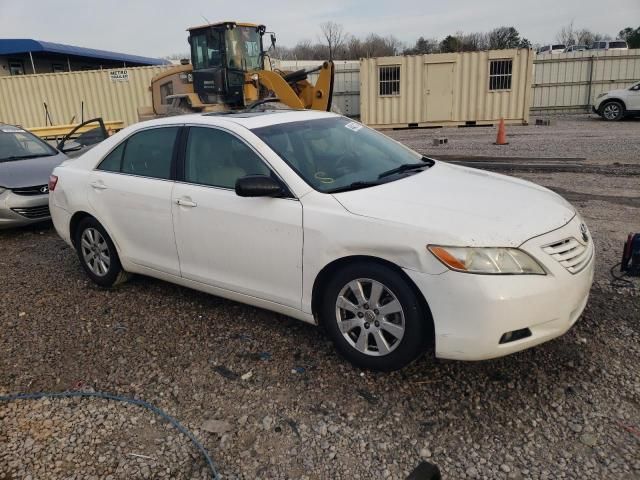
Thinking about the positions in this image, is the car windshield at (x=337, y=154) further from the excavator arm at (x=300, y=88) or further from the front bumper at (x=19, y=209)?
the excavator arm at (x=300, y=88)

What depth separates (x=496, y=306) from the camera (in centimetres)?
277

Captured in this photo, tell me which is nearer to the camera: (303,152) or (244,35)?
(303,152)

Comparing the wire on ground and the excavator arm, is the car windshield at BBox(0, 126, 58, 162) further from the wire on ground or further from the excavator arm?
the excavator arm

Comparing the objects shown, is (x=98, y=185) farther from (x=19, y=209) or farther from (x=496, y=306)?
(x=496, y=306)

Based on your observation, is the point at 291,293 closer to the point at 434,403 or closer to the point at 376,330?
the point at 376,330

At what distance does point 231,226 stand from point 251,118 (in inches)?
37.2

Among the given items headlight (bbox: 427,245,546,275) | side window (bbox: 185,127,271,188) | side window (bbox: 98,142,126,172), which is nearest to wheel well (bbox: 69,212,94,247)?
side window (bbox: 98,142,126,172)

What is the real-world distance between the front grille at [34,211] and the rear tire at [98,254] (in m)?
2.51

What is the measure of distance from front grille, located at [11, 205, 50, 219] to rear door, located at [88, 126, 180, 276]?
2910 millimetres

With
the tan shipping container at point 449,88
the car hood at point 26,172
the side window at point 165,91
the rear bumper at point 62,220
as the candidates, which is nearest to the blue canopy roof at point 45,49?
the side window at point 165,91

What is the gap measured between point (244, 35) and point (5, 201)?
348 inches

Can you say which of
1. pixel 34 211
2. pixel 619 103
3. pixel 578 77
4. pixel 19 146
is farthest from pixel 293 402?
pixel 578 77

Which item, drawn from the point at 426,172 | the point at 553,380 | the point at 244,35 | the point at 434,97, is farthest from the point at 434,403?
the point at 434,97

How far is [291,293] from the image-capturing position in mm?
3508
